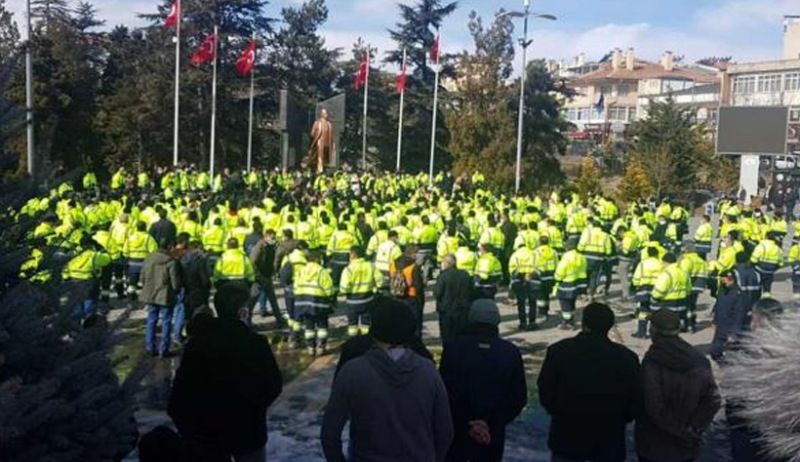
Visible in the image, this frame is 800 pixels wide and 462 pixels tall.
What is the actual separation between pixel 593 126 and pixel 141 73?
7056cm

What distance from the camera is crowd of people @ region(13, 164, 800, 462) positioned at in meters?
4.70

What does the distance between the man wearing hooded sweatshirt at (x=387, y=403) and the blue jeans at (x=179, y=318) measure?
332 inches

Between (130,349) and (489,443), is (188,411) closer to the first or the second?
(489,443)

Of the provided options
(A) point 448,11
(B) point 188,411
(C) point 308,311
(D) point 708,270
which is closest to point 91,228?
(C) point 308,311

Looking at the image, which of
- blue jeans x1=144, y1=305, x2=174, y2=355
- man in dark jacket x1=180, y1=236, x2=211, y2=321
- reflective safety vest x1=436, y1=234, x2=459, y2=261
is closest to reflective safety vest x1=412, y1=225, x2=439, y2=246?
reflective safety vest x1=436, y1=234, x2=459, y2=261

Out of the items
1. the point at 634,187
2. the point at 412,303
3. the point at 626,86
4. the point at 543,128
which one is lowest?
the point at 412,303

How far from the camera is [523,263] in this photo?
15.6 m

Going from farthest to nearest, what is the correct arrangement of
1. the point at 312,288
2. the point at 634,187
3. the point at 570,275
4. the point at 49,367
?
1. the point at 634,187
2. the point at 570,275
3. the point at 312,288
4. the point at 49,367

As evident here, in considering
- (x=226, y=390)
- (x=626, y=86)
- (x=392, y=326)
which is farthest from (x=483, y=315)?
(x=626, y=86)

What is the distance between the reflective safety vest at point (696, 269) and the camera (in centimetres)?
1529

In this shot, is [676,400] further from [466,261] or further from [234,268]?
[466,261]

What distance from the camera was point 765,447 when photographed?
12.3 feet

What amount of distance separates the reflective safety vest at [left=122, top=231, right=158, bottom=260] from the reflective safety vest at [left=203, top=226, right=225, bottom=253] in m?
1.38

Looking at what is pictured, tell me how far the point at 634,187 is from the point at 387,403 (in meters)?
41.3
